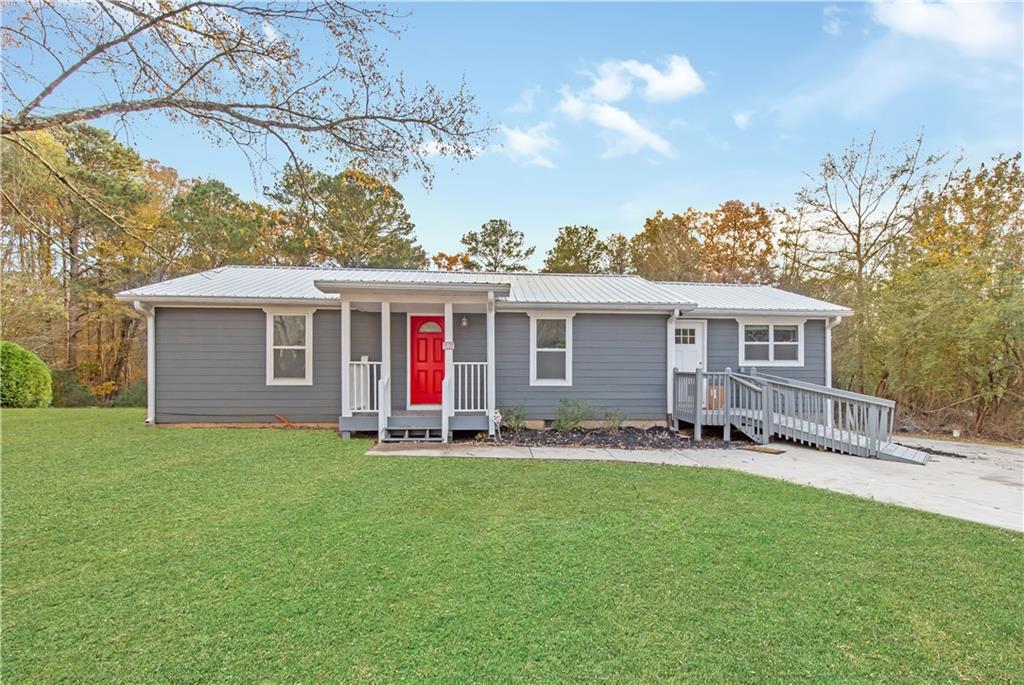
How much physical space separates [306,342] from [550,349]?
4.89m

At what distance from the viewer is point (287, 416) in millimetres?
9023

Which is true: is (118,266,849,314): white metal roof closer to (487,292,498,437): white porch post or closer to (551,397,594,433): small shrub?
(487,292,498,437): white porch post

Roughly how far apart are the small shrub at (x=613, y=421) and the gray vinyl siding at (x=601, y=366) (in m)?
0.13

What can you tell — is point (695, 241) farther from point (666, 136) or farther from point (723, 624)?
point (723, 624)

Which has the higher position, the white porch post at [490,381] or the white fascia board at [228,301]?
the white fascia board at [228,301]

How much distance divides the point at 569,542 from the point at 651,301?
649cm

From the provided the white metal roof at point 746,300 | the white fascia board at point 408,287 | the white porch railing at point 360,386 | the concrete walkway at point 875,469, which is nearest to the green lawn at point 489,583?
the concrete walkway at point 875,469

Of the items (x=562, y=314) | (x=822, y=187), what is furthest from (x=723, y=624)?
(x=822, y=187)

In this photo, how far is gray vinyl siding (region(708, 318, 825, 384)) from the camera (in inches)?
402

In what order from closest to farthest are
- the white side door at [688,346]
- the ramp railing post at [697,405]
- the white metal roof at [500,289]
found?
the ramp railing post at [697,405] → the white metal roof at [500,289] → the white side door at [688,346]

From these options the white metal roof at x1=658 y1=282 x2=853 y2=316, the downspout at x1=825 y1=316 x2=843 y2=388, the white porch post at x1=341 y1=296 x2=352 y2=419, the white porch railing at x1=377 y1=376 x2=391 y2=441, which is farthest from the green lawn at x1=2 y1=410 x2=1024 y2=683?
the downspout at x1=825 y1=316 x2=843 y2=388

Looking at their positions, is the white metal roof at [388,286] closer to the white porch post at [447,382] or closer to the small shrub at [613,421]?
the white porch post at [447,382]

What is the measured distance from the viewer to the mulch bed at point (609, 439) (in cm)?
784

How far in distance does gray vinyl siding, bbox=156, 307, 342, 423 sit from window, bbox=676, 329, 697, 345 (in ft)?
24.0
